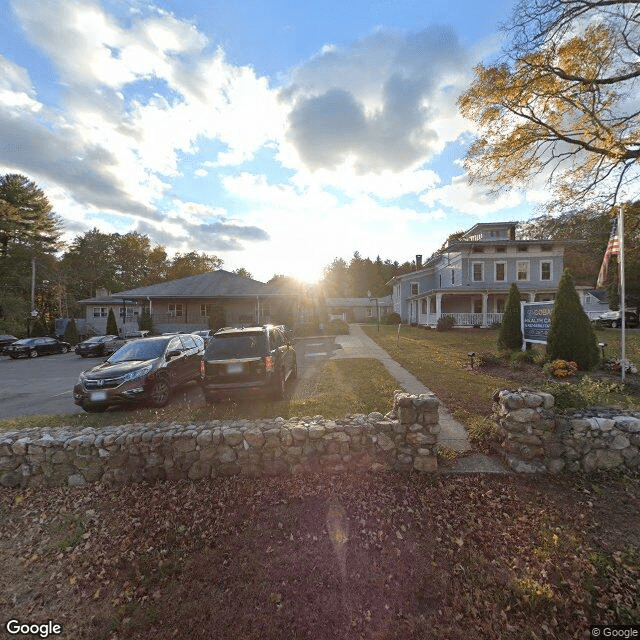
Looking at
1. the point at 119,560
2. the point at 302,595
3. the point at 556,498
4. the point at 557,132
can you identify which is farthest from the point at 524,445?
the point at 557,132

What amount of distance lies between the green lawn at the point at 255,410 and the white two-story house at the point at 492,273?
2078 cm

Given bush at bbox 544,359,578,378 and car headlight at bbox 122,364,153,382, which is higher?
car headlight at bbox 122,364,153,382

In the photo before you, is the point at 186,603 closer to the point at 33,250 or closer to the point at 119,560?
the point at 119,560

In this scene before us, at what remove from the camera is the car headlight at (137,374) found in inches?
285

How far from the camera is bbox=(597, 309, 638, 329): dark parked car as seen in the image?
1072 inches

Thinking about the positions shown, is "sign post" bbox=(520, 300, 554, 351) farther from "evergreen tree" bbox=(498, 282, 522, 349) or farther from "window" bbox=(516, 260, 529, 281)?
"window" bbox=(516, 260, 529, 281)

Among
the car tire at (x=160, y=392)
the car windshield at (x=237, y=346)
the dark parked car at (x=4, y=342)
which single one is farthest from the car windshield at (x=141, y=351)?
the dark parked car at (x=4, y=342)

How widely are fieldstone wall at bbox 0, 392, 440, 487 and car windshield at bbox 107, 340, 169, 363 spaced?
3.74m

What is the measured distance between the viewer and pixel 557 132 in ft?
40.6

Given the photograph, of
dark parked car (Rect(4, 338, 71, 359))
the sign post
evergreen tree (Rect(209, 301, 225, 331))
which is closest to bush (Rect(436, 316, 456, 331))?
the sign post

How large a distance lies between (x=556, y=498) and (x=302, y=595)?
124 inches

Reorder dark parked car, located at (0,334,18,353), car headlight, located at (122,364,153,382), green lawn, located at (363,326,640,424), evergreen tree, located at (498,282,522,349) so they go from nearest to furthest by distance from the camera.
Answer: green lawn, located at (363,326,640,424), car headlight, located at (122,364,153,382), evergreen tree, located at (498,282,522,349), dark parked car, located at (0,334,18,353)

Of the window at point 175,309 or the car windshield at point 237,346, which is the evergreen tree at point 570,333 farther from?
the window at point 175,309

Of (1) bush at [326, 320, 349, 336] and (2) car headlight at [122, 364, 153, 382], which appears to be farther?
(1) bush at [326, 320, 349, 336]
